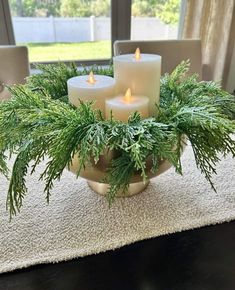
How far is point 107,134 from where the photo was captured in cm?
46

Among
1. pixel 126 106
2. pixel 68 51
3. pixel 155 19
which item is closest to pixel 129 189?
pixel 126 106

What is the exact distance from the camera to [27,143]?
0.48 m

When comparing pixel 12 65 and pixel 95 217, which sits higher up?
pixel 12 65

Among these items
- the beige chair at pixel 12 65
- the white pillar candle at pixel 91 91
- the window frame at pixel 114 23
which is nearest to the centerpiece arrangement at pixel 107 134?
the white pillar candle at pixel 91 91

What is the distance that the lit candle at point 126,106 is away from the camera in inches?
21.5

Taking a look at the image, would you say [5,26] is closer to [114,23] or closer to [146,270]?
[114,23]

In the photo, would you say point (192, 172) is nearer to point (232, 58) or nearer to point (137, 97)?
point (137, 97)

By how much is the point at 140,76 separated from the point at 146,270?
403mm

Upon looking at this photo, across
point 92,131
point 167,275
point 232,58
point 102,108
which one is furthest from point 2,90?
point 232,58

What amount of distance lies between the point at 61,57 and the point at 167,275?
1.76 m

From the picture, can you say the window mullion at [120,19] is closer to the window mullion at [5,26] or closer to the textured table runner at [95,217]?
the window mullion at [5,26]

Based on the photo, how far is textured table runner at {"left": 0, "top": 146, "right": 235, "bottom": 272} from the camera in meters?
0.52

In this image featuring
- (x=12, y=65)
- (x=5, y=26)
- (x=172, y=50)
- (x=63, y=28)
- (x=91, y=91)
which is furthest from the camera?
(x=63, y=28)

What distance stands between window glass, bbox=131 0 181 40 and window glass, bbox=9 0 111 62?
204 mm
